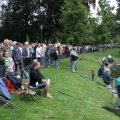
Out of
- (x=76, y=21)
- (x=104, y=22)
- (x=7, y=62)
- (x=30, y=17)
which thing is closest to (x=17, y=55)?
(x=7, y=62)

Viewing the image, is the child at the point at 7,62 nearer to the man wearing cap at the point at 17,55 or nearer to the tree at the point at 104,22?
the man wearing cap at the point at 17,55

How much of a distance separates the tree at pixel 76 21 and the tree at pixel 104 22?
22.6 m

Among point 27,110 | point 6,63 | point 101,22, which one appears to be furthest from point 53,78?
point 101,22

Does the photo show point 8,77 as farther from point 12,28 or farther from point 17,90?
point 12,28

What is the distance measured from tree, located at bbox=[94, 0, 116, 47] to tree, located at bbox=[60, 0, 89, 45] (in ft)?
74.1

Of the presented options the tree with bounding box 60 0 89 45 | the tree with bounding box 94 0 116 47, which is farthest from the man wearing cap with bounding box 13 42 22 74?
the tree with bounding box 94 0 116 47

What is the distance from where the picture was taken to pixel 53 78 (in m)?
15.3

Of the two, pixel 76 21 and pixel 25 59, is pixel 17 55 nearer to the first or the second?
pixel 25 59

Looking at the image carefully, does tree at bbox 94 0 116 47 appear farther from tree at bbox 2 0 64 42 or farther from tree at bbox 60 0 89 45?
tree at bbox 60 0 89 45

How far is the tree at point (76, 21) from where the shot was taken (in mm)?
23016

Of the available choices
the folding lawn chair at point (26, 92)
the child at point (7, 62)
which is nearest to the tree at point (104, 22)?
the child at point (7, 62)

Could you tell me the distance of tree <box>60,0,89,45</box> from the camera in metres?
23.0

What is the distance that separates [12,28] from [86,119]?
3532 centimetres

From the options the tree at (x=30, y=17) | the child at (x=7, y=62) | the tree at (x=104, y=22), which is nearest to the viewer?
the child at (x=7, y=62)
